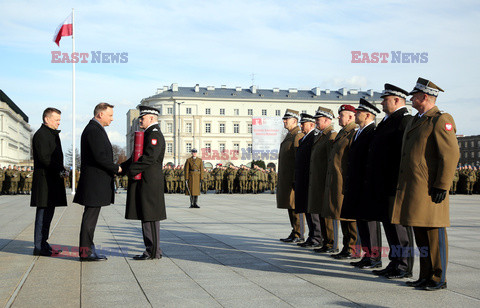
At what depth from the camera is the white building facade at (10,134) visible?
10319cm

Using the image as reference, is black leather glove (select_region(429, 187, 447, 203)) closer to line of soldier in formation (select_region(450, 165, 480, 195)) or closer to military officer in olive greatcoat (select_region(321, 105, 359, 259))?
military officer in olive greatcoat (select_region(321, 105, 359, 259))

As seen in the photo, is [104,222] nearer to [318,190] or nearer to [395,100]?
[318,190]

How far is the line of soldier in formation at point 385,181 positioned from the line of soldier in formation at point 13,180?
87.0 ft

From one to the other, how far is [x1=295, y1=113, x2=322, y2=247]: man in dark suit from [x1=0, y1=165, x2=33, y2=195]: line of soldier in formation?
86.5ft

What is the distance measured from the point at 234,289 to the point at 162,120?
92.2m

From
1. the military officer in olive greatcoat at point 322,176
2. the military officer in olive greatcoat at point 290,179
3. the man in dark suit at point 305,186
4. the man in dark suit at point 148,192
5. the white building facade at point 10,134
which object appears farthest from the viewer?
the white building facade at point 10,134

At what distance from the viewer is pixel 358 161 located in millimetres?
6910

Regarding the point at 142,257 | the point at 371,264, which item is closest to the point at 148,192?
the point at 142,257

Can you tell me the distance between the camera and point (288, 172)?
30.0ft

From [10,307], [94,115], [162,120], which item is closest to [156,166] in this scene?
[94,115]

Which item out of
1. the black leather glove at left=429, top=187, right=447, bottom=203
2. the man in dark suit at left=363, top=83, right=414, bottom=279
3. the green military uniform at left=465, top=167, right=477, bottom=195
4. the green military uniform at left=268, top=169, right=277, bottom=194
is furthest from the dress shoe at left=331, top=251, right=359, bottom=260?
the green military uniform at left=465, top=167, right=477, bottom=195

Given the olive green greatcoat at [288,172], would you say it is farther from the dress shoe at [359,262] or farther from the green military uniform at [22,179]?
the green military uniform at [22,179]

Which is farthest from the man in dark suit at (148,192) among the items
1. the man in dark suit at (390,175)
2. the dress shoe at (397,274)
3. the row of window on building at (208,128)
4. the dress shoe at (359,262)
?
the row of window on building at (208,128)

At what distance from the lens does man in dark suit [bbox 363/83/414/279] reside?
20.2ft
